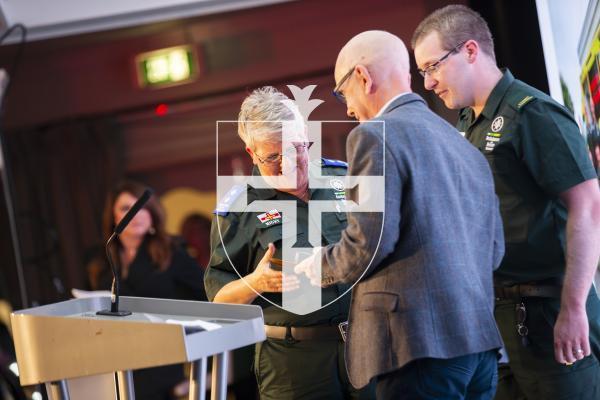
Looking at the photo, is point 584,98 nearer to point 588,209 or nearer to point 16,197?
point 588,209

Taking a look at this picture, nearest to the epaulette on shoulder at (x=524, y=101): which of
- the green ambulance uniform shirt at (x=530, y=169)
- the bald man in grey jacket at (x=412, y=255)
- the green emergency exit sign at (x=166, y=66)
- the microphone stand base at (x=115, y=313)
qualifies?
the green ambulance uniform shirt at (x=530, y=169)

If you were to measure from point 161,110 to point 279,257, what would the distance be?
6.06ft

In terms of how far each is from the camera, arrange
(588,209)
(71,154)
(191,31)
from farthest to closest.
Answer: (71,154) → (191,31) → (588,209)

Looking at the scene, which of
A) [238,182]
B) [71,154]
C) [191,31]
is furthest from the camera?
[71,154]

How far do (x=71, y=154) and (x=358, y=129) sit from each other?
2.57 meters

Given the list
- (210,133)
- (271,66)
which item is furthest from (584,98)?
(210,133)

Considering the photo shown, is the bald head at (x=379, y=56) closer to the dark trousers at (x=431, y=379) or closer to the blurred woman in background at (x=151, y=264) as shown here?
the dark trousers at (x=431, y=379)

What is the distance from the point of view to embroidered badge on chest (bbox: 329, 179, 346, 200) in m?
2.21

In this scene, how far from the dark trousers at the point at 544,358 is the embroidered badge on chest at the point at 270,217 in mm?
692

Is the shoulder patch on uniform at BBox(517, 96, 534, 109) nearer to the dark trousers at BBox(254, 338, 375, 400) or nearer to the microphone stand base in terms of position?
the dark trousers at BBox(254, 338, 375, 400)

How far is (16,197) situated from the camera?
13.2 ft

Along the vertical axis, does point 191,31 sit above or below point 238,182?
above

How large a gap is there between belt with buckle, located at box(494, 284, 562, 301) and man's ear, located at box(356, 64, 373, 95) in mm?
798

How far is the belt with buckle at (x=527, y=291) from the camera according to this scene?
87.9 inches
